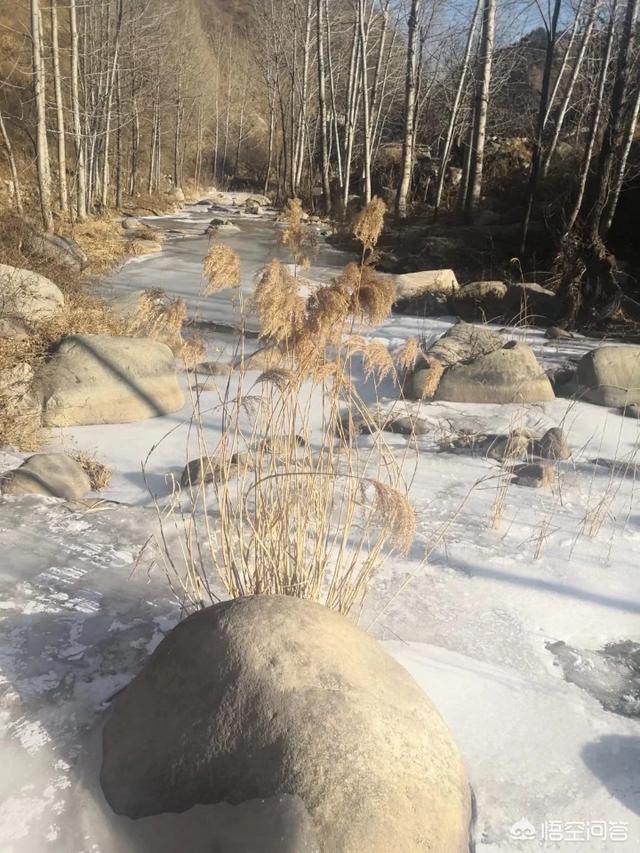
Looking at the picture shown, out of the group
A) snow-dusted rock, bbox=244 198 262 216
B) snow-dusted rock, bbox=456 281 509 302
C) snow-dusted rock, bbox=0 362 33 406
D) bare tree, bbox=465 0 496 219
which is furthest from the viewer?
snow-dusted rock, bbox=244 198 262 216

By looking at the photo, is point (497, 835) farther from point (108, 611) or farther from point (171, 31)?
point (171, 31)

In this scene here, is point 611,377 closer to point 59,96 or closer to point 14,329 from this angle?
point 14,329

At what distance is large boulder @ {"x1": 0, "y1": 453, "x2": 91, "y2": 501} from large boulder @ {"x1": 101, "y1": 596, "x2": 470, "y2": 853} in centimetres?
197

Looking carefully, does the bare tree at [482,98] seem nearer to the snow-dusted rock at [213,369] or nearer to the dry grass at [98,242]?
the dry grass at [98,242]

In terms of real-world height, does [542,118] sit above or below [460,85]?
below

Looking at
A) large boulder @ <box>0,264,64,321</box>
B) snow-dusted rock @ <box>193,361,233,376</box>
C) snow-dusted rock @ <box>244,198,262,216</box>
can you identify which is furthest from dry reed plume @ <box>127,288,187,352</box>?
snow-dusted rock @ <box>244,198,262,216</box>

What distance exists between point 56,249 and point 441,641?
889 cm

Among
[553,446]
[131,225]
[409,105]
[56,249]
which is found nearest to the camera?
[553,446]

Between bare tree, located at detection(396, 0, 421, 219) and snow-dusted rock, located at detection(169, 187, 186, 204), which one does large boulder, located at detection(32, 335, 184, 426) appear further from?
snow-dusted rock, located at detection(169, 187, 186, 204)

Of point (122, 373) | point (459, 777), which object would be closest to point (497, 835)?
point (459, 777)

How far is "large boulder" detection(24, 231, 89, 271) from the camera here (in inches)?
368

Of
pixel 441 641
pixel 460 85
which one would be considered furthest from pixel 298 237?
pixel 460 85

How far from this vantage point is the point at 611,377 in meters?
6.19

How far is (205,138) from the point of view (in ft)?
147
